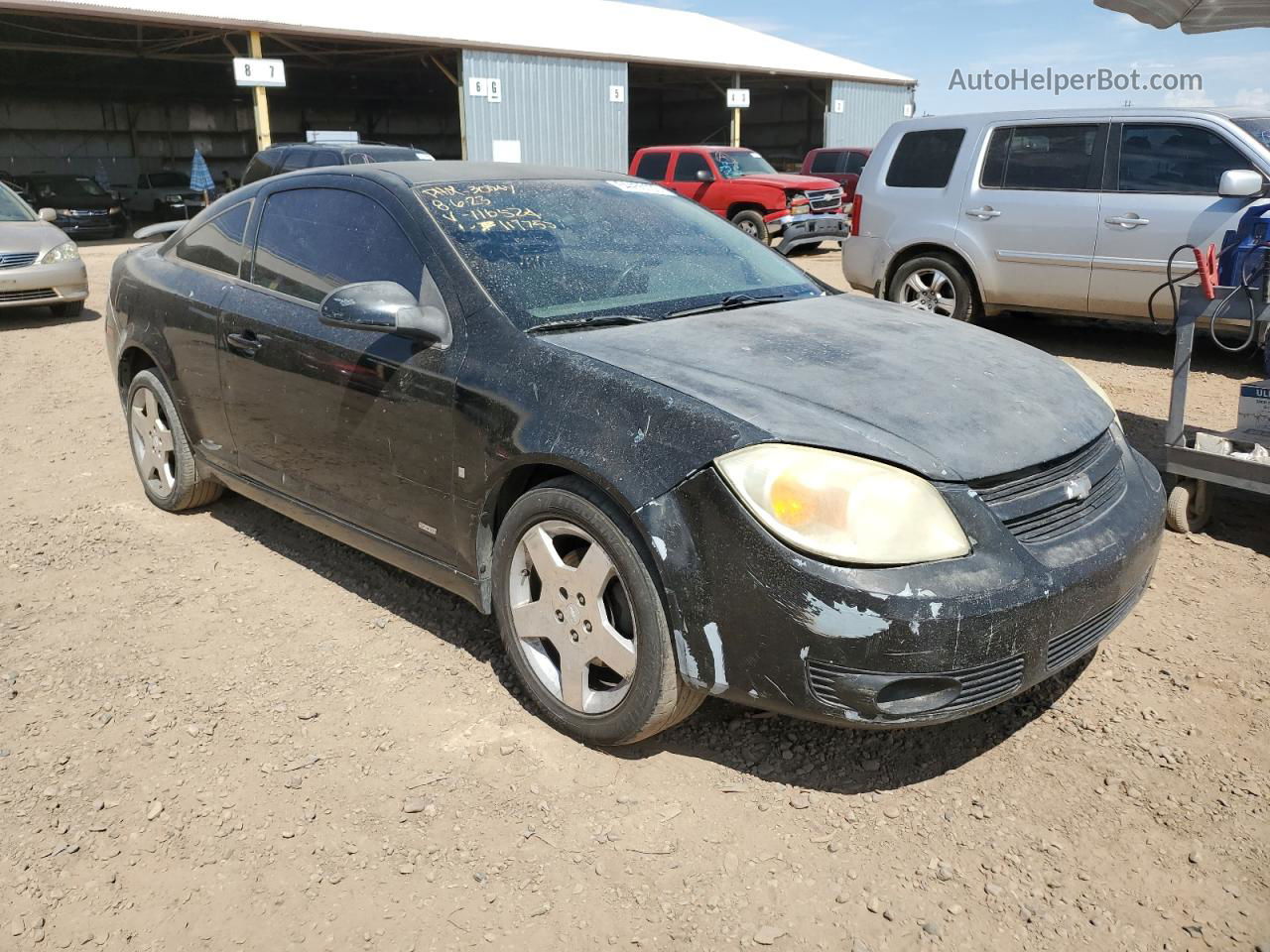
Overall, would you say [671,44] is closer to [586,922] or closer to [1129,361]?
[1129,361]

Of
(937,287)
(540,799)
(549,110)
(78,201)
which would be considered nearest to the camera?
(540,799)

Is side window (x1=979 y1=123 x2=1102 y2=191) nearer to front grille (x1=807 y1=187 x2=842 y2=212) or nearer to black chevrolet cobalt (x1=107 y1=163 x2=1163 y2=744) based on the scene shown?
black chevrolet cobalt (x1=107 y1=163 x2=1163 y2=744)

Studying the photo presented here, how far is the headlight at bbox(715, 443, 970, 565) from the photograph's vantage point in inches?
95.2

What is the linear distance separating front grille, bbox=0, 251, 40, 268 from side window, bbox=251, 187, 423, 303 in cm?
779

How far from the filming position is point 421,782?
2.83 meters

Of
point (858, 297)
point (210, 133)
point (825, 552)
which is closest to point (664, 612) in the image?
point (825, 552)

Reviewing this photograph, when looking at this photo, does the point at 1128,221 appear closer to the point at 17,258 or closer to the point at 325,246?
the point at 325,246

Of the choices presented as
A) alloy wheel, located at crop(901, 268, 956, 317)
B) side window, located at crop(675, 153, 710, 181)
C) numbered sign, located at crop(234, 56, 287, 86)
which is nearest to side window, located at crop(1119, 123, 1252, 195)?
alloy wheel, located at crop(901, 268, 956, 317)

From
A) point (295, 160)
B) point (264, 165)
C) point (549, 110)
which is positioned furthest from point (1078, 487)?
point (549, 110)

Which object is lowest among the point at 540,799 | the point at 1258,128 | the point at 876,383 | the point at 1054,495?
the point at 540,799

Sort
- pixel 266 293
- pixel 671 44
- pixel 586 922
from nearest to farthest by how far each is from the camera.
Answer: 1. pixel 586 922
2. pixel 266 293
3. pixel 671 44

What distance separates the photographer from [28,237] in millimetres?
10555

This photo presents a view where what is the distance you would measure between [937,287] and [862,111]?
2728 cm

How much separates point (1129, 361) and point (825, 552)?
6.78m
